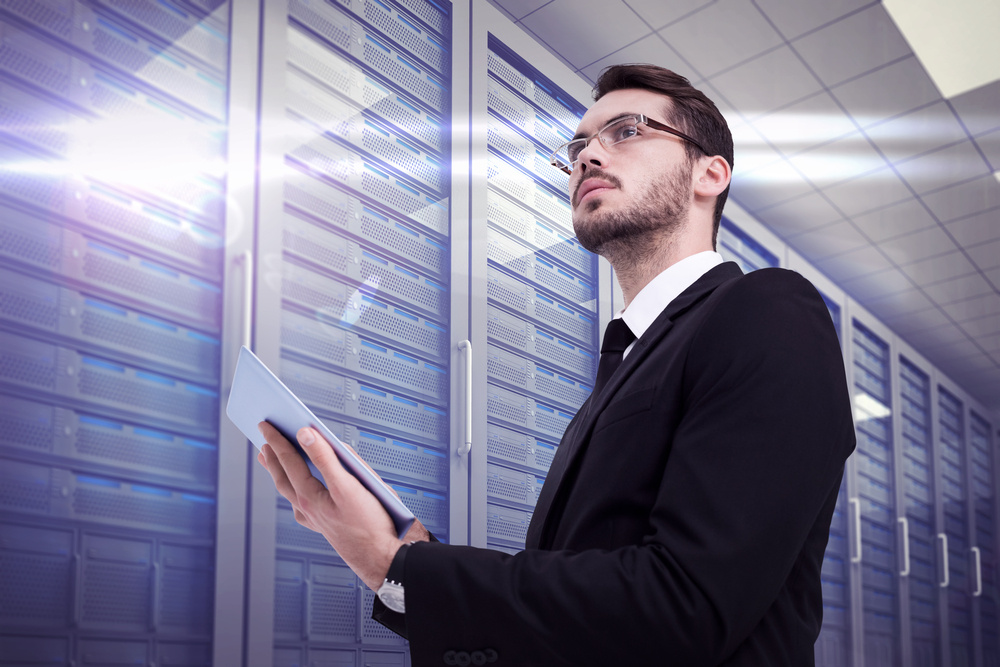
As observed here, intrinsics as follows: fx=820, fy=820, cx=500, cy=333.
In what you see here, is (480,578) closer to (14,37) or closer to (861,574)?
(14,37)

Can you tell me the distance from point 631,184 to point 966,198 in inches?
149

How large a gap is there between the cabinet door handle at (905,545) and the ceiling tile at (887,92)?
247cm

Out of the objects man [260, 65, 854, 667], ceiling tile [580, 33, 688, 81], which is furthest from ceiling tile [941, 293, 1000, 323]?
man [260, 65, 854, 667]

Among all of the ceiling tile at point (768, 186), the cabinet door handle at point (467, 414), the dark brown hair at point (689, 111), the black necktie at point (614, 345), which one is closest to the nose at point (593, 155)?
the dark brown hair at point (689, 111)

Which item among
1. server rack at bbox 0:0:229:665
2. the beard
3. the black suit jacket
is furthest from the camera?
server rack at bbox 0:0:229:665

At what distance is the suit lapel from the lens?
35.6 inches

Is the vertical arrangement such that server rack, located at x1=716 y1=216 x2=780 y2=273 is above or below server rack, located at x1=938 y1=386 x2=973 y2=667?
above

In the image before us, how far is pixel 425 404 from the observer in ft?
7.67

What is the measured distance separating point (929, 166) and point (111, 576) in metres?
4.06

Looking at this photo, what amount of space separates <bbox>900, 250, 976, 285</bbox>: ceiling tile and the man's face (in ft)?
13.5

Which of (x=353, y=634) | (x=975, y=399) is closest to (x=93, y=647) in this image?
(x=353, y=634)

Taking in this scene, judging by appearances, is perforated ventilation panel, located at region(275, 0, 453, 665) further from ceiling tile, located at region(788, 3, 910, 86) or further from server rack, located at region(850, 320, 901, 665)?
server rack, located at region(850, 320, 901, 665)

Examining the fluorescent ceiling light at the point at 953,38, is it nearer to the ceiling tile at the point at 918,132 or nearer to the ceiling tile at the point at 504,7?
the ceiling tile at the point at 918,132

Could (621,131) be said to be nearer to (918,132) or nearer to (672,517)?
(672,517)
